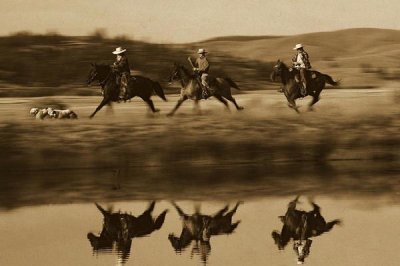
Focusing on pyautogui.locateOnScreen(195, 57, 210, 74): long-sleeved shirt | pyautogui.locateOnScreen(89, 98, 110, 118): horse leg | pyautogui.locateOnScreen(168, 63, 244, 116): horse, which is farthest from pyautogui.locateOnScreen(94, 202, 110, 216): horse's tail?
pyautogui.locateOnScreen(195, 57, 210, 74): long-sleeved shirt

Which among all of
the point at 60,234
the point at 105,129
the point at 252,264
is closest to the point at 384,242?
the point at 252,264

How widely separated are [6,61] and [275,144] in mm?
23403

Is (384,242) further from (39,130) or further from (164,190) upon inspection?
(39,130)

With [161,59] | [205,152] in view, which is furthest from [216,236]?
[161,59]

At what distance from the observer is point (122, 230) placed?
15383mm

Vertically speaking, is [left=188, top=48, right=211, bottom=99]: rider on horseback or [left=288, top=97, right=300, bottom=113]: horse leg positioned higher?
[left=188, top=48, right=211, bottom=99]: rider on horseback

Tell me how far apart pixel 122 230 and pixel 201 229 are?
1098 millimetres

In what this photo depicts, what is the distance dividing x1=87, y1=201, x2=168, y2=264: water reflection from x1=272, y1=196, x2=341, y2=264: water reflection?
187 cm

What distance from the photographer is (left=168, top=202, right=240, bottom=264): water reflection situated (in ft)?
45.4

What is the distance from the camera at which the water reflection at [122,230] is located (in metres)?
13.8

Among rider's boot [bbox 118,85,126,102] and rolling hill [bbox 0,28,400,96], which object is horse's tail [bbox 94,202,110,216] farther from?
rolling hill [bbox 0,28,400,96]

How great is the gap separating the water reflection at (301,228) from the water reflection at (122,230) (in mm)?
1866

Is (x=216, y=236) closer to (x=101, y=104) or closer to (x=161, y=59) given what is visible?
(x=101, y=104)

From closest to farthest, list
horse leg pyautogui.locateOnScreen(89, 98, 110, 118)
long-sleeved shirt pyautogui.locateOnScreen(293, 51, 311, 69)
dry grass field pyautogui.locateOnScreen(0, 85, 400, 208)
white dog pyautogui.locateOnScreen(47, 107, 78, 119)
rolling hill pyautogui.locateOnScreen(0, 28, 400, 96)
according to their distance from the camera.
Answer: dry grass field pyautogui.locateOnScreen(0, 85, 400, 208) < white dog pyautogui.locateOnScreen(47, 107, 78, 119) < horse leg pyautogui.locateOnScreen(89, 98, 110, 118) < long-sleeved shirt pyautogui.locateOnScreen(293, 51, 311, 69) < rolling hill pyautogui.locateOnScreen(0, 28, 400, 96)
